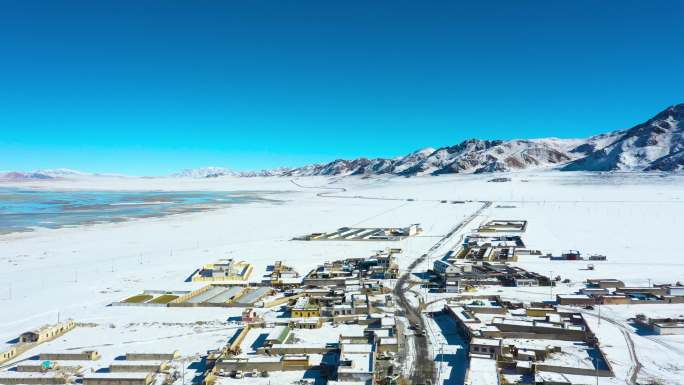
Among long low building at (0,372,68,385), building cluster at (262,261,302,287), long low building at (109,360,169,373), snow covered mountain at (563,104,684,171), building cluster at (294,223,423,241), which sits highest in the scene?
snow covered mountain at (563,104,684,171)

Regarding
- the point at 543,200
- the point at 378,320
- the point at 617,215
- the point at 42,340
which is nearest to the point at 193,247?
the point at 42,340

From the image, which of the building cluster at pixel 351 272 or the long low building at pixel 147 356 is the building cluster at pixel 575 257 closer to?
the building cluster at pixel 351 272

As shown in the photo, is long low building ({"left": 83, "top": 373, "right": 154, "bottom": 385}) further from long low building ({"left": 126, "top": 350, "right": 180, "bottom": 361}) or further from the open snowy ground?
the open snowy ground

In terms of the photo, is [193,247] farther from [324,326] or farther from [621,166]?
[621,166]

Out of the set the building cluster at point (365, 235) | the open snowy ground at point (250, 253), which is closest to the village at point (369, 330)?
the open snowy ground at point (250, 253)

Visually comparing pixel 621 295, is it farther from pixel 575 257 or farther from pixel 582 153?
pixel 582 153

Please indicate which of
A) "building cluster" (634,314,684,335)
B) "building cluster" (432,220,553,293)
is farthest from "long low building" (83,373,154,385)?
"building cluster" (634,314,684,335)
